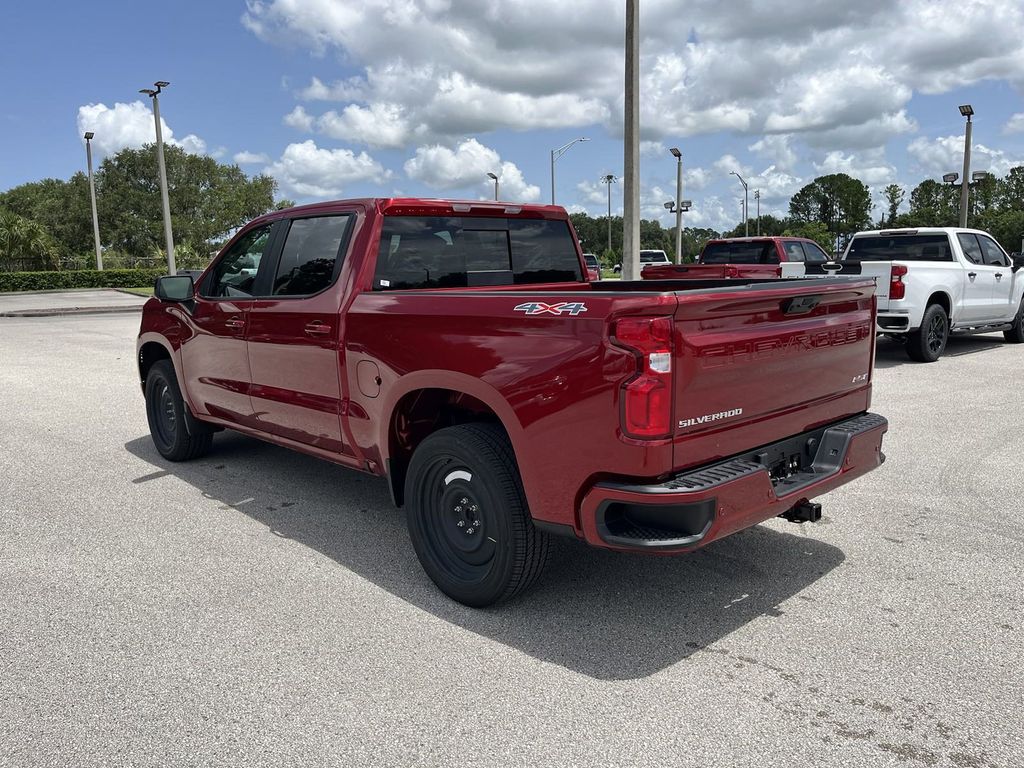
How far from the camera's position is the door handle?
4.62 m

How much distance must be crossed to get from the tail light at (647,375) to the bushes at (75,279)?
41.5m

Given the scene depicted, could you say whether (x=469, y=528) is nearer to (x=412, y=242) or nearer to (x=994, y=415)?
(x=412, y=242)

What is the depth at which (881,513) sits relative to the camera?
5.20 meters

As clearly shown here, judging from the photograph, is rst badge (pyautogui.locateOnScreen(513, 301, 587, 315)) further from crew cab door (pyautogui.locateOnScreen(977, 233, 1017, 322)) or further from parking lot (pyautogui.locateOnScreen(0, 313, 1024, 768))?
crew cab door (pyautogui.locateOnScreen(977, 233, 1017, 322))

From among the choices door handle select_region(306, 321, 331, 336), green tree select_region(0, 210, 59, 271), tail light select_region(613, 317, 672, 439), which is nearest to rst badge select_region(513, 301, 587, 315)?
tail light select_region(613, 317, 672, 439)

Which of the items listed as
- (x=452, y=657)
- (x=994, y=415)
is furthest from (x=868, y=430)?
(x=994, y=415)

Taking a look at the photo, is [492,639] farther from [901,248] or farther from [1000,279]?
[1000,279]

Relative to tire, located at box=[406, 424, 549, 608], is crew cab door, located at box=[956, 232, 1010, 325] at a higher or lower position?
higher

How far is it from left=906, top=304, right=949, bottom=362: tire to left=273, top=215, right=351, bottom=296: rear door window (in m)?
9.24

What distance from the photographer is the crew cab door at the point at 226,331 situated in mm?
5473

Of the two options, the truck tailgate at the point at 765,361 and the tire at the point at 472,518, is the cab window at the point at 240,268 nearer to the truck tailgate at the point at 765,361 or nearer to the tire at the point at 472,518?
the tire at the point at 472,518

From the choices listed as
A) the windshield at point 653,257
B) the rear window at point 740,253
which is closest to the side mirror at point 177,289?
the rear window at point 740,253

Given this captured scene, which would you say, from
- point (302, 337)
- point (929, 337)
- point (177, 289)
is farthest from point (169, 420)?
point (929, 337)

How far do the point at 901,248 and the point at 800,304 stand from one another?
400 inches
